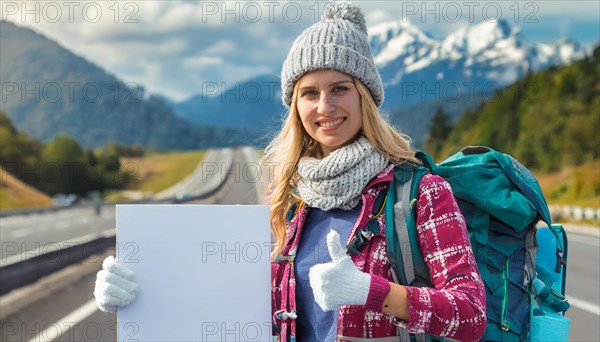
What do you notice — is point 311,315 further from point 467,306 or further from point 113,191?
point 113,191

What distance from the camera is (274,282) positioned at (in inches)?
93.5

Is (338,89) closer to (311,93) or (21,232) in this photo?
(311,93)

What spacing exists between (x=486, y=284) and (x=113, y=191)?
14462 centimetres

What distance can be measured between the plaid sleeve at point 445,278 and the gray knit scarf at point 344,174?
213 mm

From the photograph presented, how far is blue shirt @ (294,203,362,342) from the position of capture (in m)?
2.19

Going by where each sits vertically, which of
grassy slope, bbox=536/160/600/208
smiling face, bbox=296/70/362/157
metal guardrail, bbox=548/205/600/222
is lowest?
smiling face, bbox=296/70/362/157

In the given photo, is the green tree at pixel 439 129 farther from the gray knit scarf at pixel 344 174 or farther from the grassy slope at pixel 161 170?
the gray knit scarf at pixel 344 174

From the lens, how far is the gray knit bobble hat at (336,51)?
230 cm

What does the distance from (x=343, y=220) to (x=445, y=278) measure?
42cm

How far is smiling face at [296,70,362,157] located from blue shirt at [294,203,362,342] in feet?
0.83

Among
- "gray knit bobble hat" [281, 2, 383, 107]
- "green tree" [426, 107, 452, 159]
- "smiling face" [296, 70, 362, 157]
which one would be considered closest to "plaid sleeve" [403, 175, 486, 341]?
"smiling face" [296, 70, 362, 157]

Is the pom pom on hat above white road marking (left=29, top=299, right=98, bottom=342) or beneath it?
above

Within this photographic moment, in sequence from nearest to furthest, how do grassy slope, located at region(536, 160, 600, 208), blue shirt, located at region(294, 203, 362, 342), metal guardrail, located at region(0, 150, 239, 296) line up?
1. blue shirt, located at region(294, 203, 362, 342)
2. metal guardrail, located at region(0, 150, 239, 296)
3. grassy slope, located at region(536, 160, 600, 208)

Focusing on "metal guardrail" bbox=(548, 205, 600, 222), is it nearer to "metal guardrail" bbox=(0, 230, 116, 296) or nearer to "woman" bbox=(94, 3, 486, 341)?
A: "metal guardrail" bbox=(0, 230, 116, 296)
